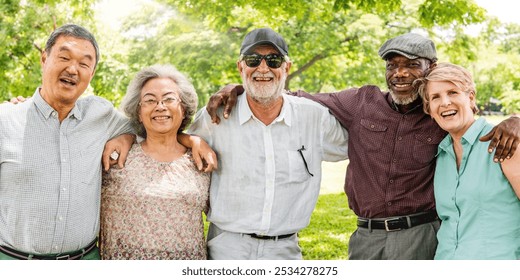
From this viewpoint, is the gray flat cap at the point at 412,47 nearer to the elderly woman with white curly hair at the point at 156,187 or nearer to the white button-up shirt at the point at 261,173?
the white button-up shirt at the point at 261,173

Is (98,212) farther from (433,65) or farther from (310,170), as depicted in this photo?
(433,65)

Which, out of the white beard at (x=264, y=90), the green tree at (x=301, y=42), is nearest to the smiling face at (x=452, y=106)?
the white beard at (x=264, y=90)

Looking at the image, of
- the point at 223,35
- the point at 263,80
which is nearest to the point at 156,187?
the point at 263,80

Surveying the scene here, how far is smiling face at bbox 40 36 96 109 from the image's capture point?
348cm

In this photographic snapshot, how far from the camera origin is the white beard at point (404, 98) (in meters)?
3.87

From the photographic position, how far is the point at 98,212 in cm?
357

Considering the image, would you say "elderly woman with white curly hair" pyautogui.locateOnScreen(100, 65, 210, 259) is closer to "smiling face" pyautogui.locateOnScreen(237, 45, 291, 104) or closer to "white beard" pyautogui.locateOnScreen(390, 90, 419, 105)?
"smiling face" pyautogui.locateOnScreen(237, 45, 291, 104)

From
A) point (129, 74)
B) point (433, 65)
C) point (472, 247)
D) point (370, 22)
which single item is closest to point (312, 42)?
point (370, 22)

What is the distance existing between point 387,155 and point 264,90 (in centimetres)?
108

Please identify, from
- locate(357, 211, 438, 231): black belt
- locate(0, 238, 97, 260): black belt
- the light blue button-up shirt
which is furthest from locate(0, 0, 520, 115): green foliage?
locate(0, 238, 97, 260): black belt

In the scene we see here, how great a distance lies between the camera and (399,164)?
395cm

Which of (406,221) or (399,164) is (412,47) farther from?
(406,221)

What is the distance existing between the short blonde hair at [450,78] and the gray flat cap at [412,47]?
0.24 m

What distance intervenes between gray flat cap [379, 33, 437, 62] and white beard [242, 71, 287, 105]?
→ 88 cm
